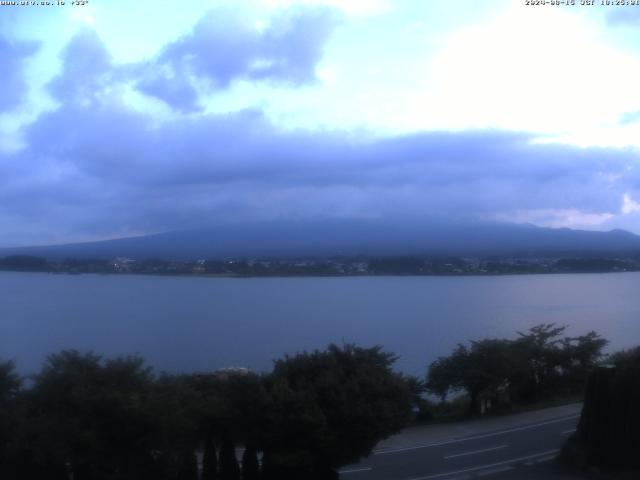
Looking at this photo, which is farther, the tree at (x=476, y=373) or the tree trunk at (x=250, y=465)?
the tree at (x=476, y=373)

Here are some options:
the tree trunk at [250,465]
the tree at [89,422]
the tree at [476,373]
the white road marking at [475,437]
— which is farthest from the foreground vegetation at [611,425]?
the tree at [89,422]

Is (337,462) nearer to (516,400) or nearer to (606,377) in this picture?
(606,377)

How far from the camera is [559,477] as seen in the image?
12.9m

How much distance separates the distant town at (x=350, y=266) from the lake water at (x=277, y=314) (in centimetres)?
97

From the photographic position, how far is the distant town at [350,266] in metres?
62.3

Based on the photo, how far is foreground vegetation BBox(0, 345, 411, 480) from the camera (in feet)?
36.0

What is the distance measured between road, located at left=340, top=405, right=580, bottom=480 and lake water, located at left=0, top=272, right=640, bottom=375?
513cm

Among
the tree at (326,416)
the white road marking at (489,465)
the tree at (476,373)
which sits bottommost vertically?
the white road marking at (489,465)

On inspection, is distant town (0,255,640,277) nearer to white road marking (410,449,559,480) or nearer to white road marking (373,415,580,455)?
white road marking (373,415,580,455)

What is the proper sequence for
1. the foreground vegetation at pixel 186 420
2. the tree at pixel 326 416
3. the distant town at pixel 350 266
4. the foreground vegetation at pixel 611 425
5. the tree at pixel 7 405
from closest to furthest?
the foreground vegetation at pixel 186 420
the tree at pixel 7 405
the tree at pixel 326 416
the foreground vegetation at pixel 611 425
the distant town at pixel 350 266

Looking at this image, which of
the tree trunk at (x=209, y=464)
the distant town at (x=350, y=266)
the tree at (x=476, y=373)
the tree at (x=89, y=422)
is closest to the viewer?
the tree at (x=89, y=422)

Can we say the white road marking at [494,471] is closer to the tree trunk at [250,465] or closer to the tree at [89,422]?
the tree trunk at [250,465]

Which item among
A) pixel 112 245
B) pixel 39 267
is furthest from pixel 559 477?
pixel 112 245

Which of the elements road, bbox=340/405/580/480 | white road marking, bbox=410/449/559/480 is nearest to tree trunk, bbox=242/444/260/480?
road, bbox=340/405/580/480
